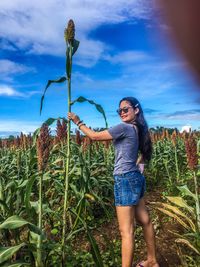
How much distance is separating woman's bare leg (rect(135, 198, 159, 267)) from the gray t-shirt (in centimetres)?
37

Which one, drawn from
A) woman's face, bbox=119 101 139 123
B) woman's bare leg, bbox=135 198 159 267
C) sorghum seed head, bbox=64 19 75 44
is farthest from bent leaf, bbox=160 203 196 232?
sorghum seed head, bbox=64 19 75 44

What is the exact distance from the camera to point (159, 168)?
7.45 m

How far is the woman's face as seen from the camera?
2.85 meters

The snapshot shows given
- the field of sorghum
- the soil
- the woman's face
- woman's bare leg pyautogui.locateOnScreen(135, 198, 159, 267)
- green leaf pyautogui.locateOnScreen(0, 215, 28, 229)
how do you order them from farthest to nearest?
1. the soil
2. woman's bare leg pyautogui.locateOnScreen(135, 198, 159, 267)
3. the woman's face
4. the field of sorghum
5. green leaf pyautogui.locateOnScreen(0, 215, 28, 229)

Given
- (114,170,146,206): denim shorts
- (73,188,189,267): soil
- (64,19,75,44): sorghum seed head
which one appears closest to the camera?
(64,19,75,44): sorghum seed head

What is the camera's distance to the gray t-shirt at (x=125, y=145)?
2760mm

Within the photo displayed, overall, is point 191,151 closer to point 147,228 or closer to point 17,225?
point 147,228

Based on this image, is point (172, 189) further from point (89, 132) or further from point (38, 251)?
point (38, 251)

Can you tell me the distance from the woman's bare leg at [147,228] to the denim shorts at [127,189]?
0.79 ft

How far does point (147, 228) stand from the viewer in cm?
307

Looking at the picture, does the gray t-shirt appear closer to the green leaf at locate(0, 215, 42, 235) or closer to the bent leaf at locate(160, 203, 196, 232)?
the bent leaf at locate(160, 203, 196, 232)

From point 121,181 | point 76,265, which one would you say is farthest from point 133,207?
point 76,265

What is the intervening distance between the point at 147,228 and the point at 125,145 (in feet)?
2.52

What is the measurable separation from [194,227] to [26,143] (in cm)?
491
